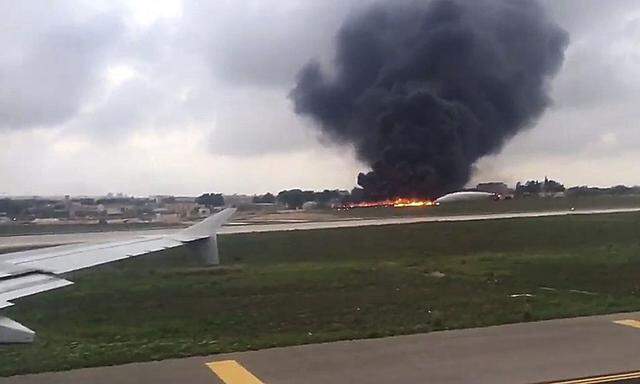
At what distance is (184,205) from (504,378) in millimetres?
26564

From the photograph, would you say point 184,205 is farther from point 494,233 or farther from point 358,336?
point 358,336

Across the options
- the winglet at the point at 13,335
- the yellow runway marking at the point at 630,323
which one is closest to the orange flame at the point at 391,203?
the yellow runway marking at the point at 630,323

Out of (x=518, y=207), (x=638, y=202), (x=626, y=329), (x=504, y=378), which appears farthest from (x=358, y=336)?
(x=638, y=202)

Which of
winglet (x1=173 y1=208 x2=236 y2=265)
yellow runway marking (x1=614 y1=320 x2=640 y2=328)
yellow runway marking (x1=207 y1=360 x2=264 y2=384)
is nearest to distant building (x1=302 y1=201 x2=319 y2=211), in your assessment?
winglet (x1=173 y1=208 x2=236 y2=265)

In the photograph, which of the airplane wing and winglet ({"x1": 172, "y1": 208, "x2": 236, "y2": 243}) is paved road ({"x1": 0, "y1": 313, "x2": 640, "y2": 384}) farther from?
winglet ({"x1": 172, "y1": 208, "x2": 236, "y2": 243})

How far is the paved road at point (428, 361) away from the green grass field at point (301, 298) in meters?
0.60

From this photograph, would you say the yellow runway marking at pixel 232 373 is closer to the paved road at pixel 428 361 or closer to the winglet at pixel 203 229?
the paved road at pixel 428 361

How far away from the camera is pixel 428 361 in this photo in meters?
8.33

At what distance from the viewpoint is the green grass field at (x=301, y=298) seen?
396 inches

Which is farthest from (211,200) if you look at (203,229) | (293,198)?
(293,198)

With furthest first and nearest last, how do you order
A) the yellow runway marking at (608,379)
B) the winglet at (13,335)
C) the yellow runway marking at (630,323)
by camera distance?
1. the yellow runway marking at (630,323)
2. the yellow runway marking at (608,379)
3. the winglet at (13,335)

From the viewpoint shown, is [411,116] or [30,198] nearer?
[30,198]

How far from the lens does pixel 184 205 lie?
32.8 m

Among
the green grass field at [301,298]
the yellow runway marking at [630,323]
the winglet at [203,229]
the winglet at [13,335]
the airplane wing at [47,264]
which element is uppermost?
the winglet at [203,229]
